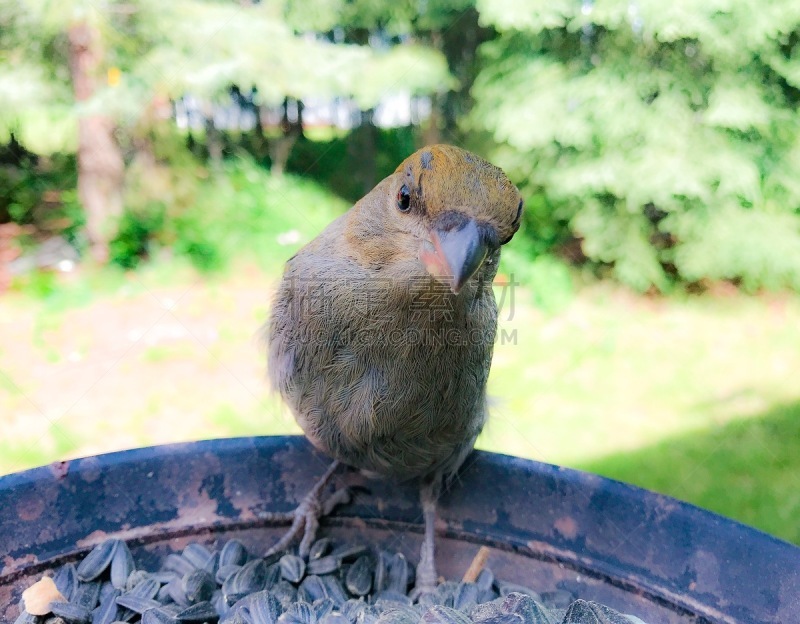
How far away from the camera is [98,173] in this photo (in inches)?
205

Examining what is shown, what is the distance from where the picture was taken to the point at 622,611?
179 cm

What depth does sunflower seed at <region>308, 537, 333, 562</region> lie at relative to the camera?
2.06 meters

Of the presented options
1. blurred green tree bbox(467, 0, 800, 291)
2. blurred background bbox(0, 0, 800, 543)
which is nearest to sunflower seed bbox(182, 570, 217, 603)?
blurred background bbox(0, 0, 800, 543)

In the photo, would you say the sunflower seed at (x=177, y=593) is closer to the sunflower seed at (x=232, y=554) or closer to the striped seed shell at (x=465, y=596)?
the sunflower seed at (x=232, y=554)

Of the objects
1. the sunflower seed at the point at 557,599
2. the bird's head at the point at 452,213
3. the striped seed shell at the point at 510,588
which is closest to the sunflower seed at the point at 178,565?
the striped seed shell at the point at 510,588

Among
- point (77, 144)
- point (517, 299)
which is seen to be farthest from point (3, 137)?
point (517, 299)

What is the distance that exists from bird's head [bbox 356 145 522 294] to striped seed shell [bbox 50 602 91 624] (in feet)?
3.90

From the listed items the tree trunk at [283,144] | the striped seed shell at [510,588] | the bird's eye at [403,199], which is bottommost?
the tree trunk at [283,144]

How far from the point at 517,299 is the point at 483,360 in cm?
343

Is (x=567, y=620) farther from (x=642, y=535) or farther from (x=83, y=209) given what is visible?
(x=83, y=209)

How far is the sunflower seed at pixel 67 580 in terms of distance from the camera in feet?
6.00

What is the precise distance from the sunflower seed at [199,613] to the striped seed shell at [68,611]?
0.25 m

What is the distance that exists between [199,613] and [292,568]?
29cm

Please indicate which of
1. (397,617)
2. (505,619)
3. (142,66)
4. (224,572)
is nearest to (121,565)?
(224,572)
